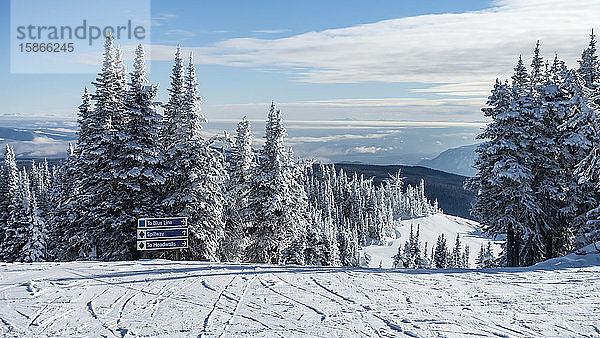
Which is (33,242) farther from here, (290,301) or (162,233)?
(290,301)

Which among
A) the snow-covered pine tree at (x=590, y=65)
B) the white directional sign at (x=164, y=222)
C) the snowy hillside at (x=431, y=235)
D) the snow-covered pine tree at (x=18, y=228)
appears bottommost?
the snowy hillside at (x=431, y=235)

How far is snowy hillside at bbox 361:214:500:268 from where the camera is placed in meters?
101

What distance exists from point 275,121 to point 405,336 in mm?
22268

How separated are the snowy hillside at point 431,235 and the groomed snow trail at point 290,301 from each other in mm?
78831

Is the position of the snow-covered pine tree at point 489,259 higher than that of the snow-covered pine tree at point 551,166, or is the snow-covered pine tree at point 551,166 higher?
the snow-covered pine tree at point 551,166

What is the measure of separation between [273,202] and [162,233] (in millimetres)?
11629

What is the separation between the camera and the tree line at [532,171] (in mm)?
22234

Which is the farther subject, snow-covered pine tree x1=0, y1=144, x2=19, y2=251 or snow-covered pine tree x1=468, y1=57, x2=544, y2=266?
snow-covered pine tree x1=0, y1=144, x2=19, y2=251

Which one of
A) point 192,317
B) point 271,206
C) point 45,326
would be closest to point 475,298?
point 192,317

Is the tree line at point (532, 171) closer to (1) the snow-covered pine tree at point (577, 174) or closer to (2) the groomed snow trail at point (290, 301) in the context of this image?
(1) the snow-covered pine tree at point (577, 174)

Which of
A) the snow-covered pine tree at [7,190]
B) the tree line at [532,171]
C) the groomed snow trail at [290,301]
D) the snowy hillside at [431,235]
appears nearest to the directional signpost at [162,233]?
the groomed snow trail at [290,301]

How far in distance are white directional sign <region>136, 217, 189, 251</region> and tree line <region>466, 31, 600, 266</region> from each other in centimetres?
1547

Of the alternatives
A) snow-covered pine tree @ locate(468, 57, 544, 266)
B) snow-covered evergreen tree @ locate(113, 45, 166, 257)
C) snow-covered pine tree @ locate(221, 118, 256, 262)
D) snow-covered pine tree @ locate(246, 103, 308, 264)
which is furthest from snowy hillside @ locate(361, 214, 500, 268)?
snow-covered evergreen tree @ locate(113, 45, 166, 257)

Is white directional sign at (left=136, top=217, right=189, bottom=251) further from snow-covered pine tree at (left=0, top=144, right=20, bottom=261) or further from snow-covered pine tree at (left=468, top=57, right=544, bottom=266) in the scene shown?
snow-covered pine tree at (left=0, top=144, right=20, bottom=261)
